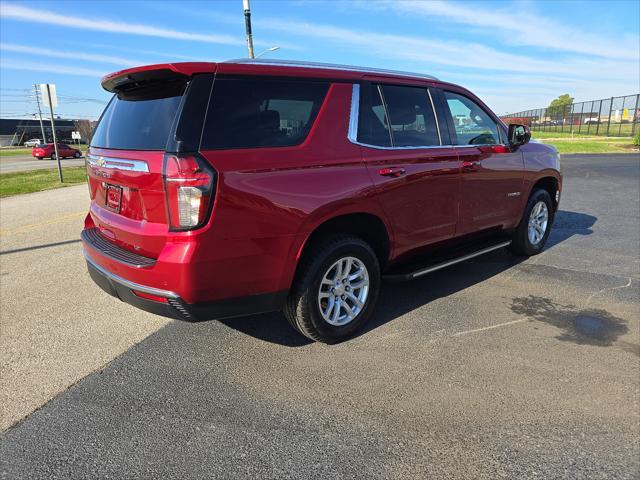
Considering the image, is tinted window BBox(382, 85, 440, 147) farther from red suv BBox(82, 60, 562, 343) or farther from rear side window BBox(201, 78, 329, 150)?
rear side window BBox(201, 78, 329, 150)

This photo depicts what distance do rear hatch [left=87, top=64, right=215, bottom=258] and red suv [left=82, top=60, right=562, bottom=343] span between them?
10 millimetres

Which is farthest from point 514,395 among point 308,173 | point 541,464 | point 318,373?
point 308,173

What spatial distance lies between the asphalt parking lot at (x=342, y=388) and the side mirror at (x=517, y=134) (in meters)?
1.49

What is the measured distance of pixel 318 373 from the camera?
314 cm

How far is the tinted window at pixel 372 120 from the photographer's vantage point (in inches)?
140

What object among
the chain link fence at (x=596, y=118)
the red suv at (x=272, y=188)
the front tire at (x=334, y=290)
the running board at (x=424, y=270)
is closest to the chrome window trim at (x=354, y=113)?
the red suv at (x=272, y=188)

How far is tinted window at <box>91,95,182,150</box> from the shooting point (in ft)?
9.36

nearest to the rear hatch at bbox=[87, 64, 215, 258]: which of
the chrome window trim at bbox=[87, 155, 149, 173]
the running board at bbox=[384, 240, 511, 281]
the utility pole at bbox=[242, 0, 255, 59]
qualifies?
the chrome window trim at bbox=[87, 155, 149, 173]

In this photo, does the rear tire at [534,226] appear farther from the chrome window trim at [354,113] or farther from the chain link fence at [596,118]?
the chain link fence at [596,118]

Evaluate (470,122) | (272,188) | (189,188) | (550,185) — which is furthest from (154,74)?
(550,185)

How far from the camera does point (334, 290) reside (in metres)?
3.48

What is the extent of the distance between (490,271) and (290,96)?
3.26m

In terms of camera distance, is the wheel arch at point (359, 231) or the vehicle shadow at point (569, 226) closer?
the wheel arch at point (359, 231)

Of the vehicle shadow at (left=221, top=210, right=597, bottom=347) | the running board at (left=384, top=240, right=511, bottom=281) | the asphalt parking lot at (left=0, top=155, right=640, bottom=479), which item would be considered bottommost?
the asphalt parking lot at (left=0, top=155, right=640, bottom=479)
